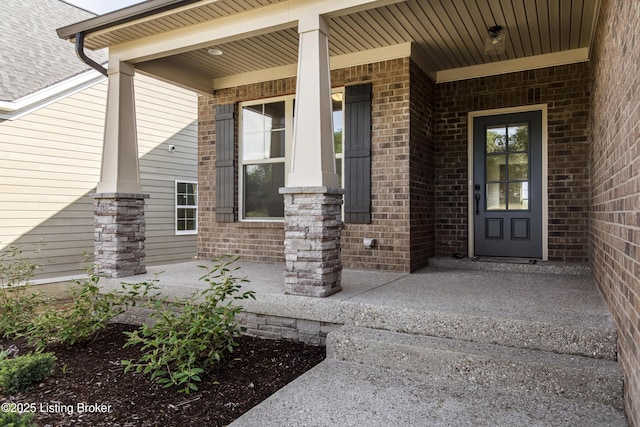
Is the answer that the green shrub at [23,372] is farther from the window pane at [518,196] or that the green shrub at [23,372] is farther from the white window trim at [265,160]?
the window pane at [518,196]

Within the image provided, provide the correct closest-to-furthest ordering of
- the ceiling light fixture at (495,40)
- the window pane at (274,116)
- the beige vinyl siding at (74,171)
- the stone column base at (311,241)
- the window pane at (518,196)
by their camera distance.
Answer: the stone column base at (311,241)
the ceiling light fixture at (495,40)
the window pane at (518,196)
the window pane at (274,116)
the beige vinyl siding at (74,171)

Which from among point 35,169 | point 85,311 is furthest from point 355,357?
point 35,169

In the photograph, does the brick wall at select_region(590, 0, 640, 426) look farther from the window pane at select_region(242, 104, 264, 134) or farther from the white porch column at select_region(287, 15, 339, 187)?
the window pane at select_region(242, 104, 264, 134)

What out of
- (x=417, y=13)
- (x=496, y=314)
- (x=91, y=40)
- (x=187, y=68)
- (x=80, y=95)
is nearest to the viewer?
(x=496, y=314)

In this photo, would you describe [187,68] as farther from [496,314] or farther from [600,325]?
[600,325]

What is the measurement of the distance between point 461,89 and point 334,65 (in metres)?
1.66

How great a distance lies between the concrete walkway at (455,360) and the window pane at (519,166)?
1.79 meters

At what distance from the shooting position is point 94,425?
222 cm

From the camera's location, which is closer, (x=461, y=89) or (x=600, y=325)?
(x=600, y=325)

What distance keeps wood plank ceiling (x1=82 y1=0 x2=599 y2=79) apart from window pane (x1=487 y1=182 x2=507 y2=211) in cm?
152

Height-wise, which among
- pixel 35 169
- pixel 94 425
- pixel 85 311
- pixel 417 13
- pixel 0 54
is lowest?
pixel 94 425

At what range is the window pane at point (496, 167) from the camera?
206 inches

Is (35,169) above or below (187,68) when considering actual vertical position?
below

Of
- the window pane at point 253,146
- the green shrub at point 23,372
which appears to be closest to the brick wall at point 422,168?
the window pane at point 253,146
